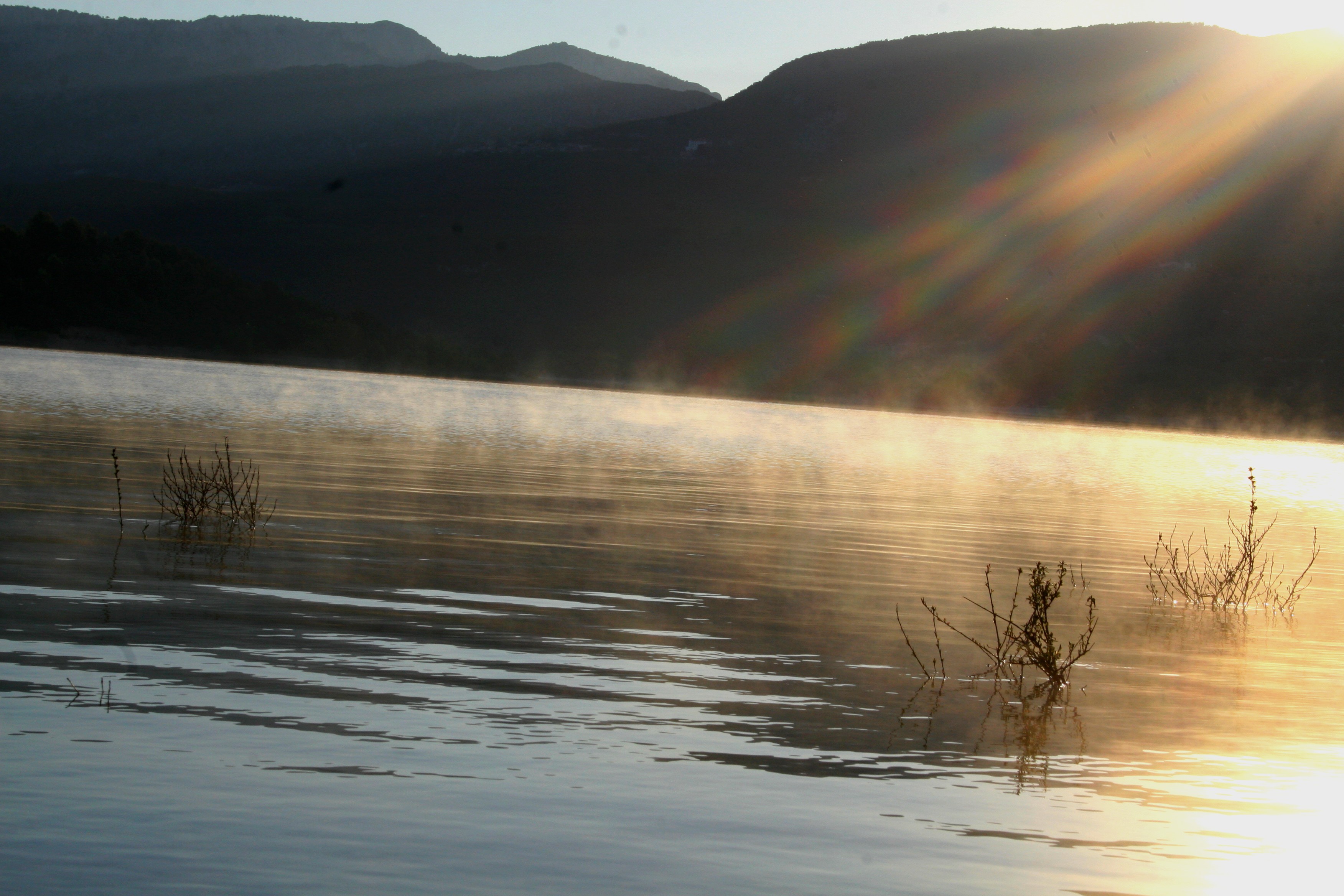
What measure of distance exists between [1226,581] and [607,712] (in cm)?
1169

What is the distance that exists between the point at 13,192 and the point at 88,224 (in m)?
55.8

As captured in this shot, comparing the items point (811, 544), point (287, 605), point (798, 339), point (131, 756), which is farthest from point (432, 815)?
point (798, 339)

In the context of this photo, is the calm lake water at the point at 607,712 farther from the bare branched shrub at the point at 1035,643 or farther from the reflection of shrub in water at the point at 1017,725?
the bare branched shrub at the point at 1035,643

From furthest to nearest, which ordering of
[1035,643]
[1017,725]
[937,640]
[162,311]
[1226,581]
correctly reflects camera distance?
[162,311] < [1226,581] < [937,640] < [1035,643] < [1017,725]

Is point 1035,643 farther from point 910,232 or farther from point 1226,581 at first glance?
point 910,232

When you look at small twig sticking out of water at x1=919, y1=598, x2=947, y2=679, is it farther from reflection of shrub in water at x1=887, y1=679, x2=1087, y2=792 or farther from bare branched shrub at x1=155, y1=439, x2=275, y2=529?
bare branched shrub at x1=155, y1=439, x2=275, y2=529

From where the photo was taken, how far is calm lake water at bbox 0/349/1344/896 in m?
7.51

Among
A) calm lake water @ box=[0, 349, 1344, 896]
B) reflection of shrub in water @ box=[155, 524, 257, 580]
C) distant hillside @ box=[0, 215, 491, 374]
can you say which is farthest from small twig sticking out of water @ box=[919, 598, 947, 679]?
distant hillside @ box=[0, 215, 491, 374]

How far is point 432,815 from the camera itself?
7.93m

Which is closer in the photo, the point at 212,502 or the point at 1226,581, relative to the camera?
the point at 1226,581

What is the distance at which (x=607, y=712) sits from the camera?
1073 cm

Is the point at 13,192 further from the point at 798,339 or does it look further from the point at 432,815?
the point at 432,815

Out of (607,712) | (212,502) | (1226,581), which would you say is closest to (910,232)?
(212,502)

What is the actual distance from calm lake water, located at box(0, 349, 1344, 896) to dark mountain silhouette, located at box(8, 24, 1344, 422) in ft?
315
